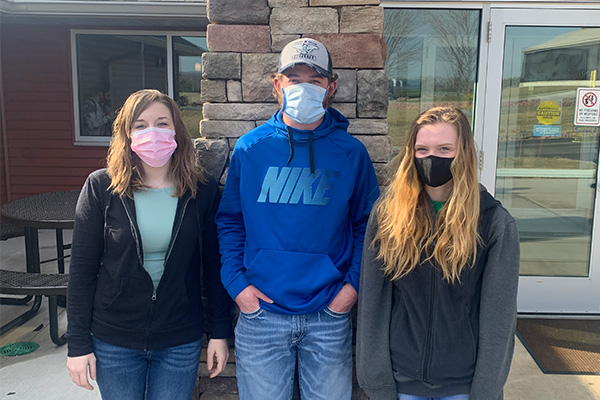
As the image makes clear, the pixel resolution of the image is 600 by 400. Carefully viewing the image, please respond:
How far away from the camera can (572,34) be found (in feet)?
13.4

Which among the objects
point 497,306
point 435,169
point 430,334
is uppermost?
point 435,169

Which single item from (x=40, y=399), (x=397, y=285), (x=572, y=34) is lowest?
(x=40, y=399)

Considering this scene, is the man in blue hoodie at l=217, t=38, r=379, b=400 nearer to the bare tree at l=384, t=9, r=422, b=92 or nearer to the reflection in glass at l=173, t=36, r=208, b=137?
the bare tree at l=384, t=9, r=422, b=92

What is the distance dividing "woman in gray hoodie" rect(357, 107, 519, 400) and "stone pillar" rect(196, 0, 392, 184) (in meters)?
0.74

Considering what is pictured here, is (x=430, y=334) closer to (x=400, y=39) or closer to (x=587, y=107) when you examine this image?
(x=400, y=39)

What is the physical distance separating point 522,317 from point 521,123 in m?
1.65

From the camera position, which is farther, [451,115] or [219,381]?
[219,381]

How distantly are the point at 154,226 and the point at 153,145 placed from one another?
309mm

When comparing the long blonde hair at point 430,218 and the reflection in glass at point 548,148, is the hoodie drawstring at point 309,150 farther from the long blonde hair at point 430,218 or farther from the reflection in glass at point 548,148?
the reflection in glass at point 548,148

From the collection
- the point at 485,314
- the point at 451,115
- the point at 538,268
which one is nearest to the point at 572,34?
the point at 538,268

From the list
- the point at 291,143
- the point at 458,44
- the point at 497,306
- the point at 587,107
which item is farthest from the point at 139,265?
the point at 587,107

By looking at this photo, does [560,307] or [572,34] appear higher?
[572,34]

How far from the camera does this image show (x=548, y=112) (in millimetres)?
4207

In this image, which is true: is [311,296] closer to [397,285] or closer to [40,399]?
[397,285]
